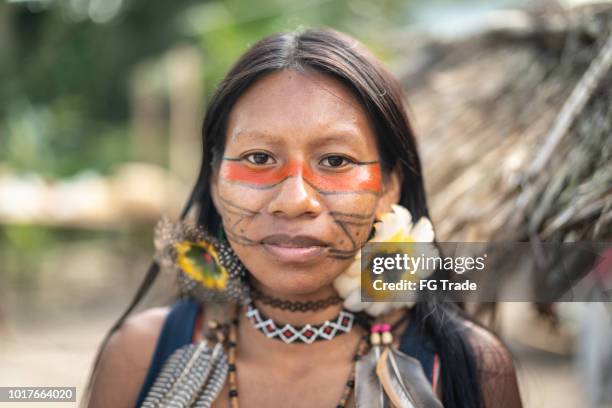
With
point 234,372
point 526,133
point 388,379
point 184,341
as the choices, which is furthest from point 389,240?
point 526,133

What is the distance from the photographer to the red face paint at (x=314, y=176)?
1633mm

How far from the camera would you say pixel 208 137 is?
73.0 inches

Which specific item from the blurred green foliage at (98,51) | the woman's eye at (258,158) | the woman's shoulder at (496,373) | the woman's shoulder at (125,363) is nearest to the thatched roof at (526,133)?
the woman's shoulder at (496,373)

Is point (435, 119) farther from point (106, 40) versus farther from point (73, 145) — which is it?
point (73, 145)

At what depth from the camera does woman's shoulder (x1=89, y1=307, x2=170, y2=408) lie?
1.89 metres

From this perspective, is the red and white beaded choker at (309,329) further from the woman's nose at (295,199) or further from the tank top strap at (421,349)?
the woman's nose at (295,199)

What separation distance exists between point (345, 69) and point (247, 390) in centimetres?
90

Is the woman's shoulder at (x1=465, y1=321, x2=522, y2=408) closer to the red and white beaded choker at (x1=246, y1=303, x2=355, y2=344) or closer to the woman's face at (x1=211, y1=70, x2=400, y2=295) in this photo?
the red and white beaded choker at (x1=246, y1=303, x2=355, y2=344)

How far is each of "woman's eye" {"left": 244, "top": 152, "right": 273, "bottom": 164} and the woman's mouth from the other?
0.64 ft

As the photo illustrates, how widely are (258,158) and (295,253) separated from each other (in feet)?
0.87

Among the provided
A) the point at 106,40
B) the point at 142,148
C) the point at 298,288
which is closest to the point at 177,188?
the point at 142,148

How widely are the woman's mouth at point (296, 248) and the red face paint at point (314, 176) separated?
13 cm

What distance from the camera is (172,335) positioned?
1940 mm

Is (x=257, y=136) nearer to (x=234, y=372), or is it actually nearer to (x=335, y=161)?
(x=335, y=161)
